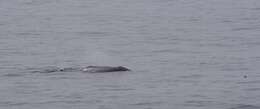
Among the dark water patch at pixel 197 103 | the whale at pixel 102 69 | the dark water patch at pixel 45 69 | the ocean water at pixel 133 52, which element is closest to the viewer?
the dark water patch at pixel 197 103

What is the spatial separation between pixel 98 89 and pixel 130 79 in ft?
8.83

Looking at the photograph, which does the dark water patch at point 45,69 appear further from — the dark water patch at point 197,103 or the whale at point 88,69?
the dark water patch at point 197,103

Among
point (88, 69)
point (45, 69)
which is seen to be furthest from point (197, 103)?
point (45, 69)

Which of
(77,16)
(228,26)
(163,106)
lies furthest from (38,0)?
(163,106)

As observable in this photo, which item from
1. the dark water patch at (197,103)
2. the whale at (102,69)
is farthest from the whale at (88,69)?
the dark water patch at (197,103)

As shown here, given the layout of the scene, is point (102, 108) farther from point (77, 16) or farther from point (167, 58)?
point (77, 16)

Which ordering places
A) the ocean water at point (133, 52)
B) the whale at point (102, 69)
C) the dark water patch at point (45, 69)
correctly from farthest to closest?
the whale at point (102, 69) → the dark water patch at point (45, 69) → the ocean water at point (133, 52)

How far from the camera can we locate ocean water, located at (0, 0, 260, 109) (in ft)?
134

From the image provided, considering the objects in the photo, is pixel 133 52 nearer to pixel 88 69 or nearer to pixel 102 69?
pixel 102 69

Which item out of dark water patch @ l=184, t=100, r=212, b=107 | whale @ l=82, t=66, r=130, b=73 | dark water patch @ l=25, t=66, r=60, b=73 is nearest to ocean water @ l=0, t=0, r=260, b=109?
dark water patch @ l=184, t=100, r=212, b=107

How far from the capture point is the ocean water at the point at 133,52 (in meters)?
40.8

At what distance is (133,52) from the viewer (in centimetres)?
5284

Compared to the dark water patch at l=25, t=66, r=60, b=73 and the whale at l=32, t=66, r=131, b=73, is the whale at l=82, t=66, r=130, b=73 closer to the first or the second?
the whale at l=32, t=66, r=131, b=73

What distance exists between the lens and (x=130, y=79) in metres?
45.0
